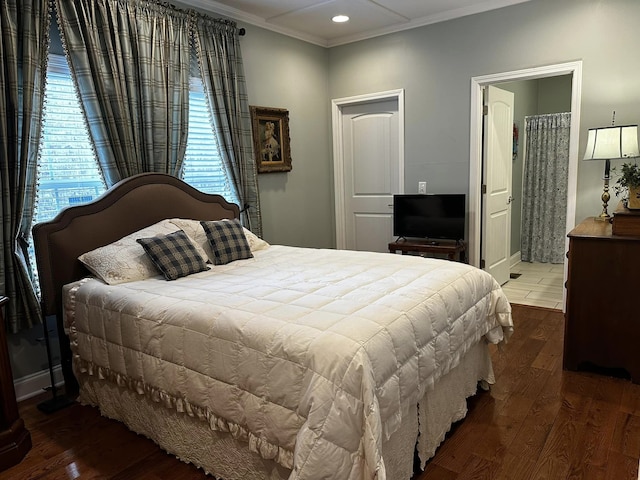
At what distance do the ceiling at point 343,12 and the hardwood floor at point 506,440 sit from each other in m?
3.13

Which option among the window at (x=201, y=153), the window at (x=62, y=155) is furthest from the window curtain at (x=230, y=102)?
the window at (x=62, y=155)

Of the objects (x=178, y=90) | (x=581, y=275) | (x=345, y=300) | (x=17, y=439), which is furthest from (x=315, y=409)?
(x=178, y=90)

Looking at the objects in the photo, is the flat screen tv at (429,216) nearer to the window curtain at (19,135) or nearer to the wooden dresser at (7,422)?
the window curtain at (19,135)

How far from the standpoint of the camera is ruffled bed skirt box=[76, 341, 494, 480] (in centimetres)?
189

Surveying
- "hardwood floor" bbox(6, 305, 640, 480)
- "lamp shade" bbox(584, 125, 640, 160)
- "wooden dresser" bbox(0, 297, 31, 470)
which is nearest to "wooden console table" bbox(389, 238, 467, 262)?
"lamp shade" bbox(584, 125, 640, 160)

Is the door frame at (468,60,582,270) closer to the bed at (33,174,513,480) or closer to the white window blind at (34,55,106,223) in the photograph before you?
the bed at (33,174,513,480)

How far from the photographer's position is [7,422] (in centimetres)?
227

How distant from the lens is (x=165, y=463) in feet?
7.19

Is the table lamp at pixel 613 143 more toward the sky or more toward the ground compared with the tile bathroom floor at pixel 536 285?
more toward the sky

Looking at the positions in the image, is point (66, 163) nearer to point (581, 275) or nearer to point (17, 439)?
point (17, 439)

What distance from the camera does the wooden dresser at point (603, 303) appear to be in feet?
8.98

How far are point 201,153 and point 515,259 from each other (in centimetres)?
442

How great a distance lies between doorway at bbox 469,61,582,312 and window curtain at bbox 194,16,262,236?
209 cm

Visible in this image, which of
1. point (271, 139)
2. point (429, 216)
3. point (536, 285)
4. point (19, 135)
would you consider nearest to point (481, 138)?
point (429, 216)
